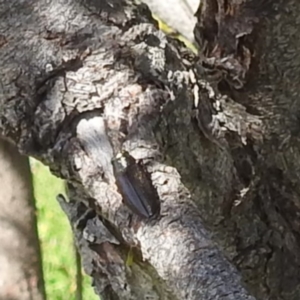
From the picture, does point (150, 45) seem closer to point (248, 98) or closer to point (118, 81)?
point (118, 81)

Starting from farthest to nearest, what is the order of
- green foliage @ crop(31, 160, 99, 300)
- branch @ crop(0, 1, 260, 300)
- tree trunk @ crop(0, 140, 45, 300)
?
green foliage @ crop(31, 160, 99, 300)
tree trunk @ crop(0, 140, 45, 300)
branch @ crop(0, 1, 260, 300)

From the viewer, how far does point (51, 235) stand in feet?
8.96

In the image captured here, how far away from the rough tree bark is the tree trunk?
630 mm

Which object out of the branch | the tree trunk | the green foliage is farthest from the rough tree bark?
the green foliage

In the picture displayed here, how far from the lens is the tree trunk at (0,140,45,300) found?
5.21ft

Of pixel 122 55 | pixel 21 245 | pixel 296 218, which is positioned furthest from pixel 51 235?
pixel 122 55

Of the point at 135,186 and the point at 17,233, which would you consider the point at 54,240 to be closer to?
the point at 17,233

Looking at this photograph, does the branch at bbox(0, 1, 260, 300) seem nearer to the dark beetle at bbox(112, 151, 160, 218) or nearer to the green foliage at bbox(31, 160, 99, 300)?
the dark beetle at bbox(112, 151, 160, 218)

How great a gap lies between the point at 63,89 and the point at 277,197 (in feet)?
1.07

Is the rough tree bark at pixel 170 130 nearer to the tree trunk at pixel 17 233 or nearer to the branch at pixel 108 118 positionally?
the branch at pixel 108 118

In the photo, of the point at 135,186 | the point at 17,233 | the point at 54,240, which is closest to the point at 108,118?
the point at 135,186

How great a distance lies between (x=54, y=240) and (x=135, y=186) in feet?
6.59

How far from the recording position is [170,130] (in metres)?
0.82

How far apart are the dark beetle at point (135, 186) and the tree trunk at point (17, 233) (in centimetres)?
83
